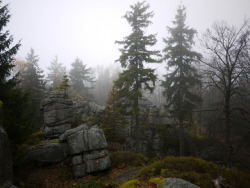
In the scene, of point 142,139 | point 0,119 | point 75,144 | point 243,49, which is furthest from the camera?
point 142,139

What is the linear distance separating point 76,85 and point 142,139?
811 inches

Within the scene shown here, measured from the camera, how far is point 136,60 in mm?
14898

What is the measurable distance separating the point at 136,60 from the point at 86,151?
10.7m

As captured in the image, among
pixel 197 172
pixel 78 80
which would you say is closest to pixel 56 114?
pixel 197 172

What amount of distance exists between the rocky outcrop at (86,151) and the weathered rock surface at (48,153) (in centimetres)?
69

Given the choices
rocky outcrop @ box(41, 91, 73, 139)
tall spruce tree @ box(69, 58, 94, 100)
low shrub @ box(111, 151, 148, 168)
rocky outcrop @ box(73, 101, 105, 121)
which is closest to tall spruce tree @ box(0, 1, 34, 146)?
rocky outcrop @ box(41, 91, 73, 139)

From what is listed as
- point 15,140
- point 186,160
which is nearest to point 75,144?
point 15,140

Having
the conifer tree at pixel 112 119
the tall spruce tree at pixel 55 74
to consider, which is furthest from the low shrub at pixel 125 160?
the tall spruce tree at pixel 55 74

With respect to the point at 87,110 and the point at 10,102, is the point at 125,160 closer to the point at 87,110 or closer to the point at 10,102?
the point at 10,102

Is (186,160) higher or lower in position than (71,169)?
higher

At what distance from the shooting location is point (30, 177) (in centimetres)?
782

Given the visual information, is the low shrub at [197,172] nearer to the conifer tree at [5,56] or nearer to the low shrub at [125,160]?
the low shrub at [125,160]

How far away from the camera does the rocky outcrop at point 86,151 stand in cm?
920

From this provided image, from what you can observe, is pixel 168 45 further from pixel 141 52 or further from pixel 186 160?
pixel 186 160
